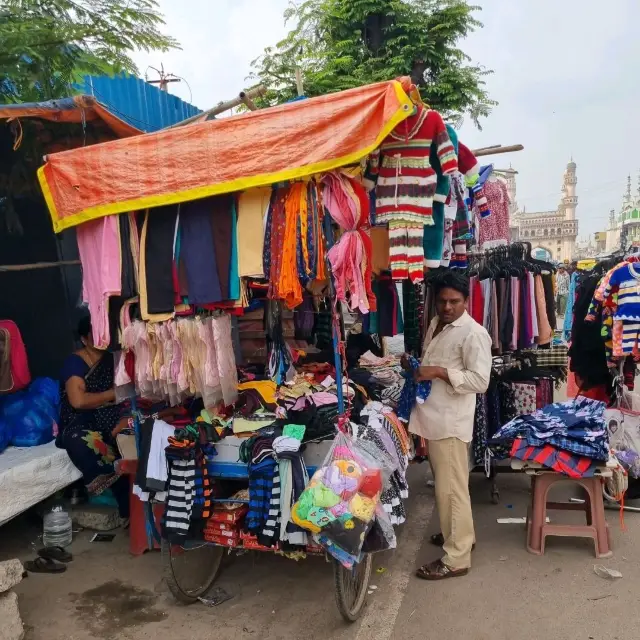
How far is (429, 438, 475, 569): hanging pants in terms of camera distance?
3559 mm

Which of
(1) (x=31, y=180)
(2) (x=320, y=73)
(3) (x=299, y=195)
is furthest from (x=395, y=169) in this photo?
(2) (x=320, y=73)

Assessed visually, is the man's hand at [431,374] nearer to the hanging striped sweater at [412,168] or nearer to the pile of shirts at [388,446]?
the pile of shirts at [388,446]

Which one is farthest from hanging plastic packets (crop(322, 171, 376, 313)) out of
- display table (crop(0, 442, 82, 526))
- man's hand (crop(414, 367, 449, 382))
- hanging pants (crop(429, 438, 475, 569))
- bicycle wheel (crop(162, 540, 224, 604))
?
display table (crop(0, 442, 82, 526))

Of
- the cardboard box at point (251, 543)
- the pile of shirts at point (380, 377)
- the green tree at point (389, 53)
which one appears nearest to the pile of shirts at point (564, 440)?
the pile of shirts at point (380, 377)

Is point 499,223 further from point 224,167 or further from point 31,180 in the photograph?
point 31,180

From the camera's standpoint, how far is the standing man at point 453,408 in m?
3.43

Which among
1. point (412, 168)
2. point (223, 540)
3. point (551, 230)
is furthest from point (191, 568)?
point (551, 230)

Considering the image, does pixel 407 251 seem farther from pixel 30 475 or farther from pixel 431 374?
pixel 30 475

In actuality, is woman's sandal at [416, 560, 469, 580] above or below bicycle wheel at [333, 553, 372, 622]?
below

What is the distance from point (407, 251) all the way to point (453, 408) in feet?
3.60

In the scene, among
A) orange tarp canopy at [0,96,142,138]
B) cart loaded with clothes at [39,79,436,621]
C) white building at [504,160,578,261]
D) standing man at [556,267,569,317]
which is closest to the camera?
cart loaded with clothes at [39,79,436,621]

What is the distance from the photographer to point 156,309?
11.4 feet

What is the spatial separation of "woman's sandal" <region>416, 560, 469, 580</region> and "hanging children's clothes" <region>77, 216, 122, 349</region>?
2.59m

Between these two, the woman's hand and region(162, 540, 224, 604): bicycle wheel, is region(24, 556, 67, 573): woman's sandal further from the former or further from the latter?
the woman's hand
